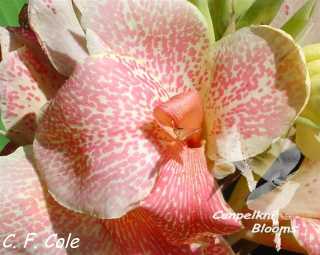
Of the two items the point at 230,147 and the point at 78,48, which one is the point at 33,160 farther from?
the point at 230,147

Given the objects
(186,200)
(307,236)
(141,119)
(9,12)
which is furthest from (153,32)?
(9,12)

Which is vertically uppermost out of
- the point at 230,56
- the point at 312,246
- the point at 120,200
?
the point at 230,56

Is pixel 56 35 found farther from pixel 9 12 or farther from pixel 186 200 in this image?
pixel 9 12

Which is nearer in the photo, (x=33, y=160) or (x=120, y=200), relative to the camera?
(x=120, y=200)

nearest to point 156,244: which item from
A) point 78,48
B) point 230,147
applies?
point 230,147

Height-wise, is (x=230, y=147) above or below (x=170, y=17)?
below
